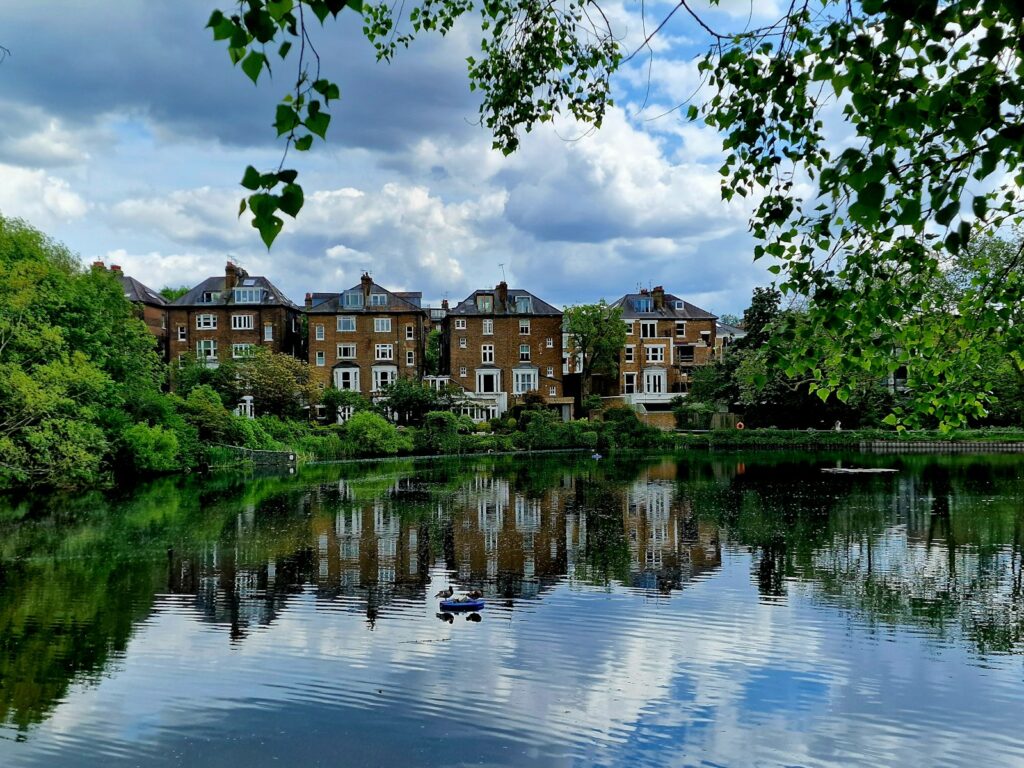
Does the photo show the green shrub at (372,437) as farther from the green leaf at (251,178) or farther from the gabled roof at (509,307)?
the green leaf at (251,178)

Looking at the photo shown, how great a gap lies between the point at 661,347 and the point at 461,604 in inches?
2295

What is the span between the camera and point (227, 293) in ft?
211

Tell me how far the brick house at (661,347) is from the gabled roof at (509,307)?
765 cm

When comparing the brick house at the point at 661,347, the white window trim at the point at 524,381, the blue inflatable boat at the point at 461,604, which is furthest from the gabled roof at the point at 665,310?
the blue inflatable boat at the point at 461,604

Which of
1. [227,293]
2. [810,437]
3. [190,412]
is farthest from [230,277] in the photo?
[810,437]

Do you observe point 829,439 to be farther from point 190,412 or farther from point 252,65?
point 252,65

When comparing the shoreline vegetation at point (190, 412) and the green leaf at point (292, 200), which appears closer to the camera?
the green leaf at point (292, 200)

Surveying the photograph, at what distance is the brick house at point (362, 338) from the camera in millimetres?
63625

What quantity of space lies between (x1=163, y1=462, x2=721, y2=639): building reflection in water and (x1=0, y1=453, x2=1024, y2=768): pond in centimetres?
12

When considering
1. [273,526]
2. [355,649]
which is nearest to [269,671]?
[355,649]

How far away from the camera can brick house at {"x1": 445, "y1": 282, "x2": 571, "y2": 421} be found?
217 feet

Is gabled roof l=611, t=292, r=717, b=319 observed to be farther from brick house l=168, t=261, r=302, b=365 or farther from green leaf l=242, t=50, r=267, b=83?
green leaf l=242, t=50, r=267, b=83

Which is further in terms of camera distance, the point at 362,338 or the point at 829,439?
the point at 362,338

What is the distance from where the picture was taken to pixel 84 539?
2219cm
